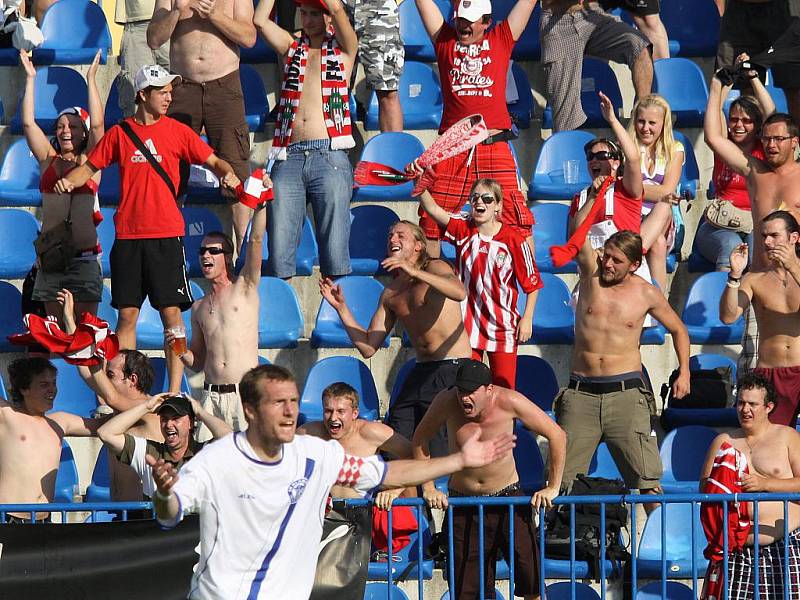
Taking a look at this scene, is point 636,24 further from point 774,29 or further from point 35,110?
point 35,110

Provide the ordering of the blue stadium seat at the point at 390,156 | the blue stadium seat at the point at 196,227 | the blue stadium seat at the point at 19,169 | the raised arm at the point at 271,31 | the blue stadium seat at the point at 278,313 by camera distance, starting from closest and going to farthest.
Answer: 1. the blue stadium seat at the point at 278,313
2. the raised arm at the point at 271,31
3. the blue stadium seat at the point at 196,227
4. the blue stadium seat at the point at 390,156
5. the blue stadium seat at the point at 19,169

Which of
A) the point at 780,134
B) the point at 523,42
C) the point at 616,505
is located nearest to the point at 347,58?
the point at 523,42

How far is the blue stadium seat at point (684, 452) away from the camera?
957 cm

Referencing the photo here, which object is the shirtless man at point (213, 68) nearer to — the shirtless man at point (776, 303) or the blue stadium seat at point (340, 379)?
the blue stadium seat at point (340, 379)

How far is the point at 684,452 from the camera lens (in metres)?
9.59

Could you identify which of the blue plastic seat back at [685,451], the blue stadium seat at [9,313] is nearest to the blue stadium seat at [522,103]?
the blue plastic seat back at [685,451]

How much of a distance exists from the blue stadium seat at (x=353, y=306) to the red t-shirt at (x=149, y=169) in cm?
124

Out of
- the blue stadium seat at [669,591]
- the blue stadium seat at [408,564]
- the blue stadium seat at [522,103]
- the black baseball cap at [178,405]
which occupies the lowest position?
the blue stadium seat at [669,591]

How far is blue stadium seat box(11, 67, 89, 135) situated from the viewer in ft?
39.6

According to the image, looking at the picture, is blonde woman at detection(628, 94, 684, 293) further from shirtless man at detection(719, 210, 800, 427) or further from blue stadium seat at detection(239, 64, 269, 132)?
blue stadium seat at detection(239, 64, 269, 132)

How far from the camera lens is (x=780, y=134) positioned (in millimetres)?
9742

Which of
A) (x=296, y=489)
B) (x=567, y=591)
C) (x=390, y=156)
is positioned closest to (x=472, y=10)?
(x=390, y=156)

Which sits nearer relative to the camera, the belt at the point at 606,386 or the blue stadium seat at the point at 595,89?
the belt at the point at 606,386

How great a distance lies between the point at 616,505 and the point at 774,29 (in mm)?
4877
